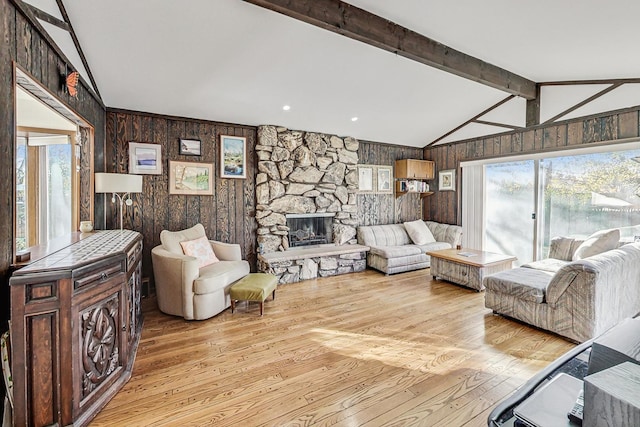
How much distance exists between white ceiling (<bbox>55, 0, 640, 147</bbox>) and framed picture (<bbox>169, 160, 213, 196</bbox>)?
2.35 feet

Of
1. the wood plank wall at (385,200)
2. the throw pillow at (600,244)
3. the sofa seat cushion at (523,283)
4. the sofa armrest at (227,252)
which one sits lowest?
the sofa seat cushion at (523,283)

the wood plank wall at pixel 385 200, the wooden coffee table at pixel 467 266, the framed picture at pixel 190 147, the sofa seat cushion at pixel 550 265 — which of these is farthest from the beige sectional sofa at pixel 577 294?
the framed picture at pixel 190 147

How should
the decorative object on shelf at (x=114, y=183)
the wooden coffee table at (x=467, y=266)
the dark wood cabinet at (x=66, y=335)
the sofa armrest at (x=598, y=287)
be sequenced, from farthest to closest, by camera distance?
the wooden coffee table at (x=467, y=266)
the decorative object on shelf at (x=114, y=183)
the sofa armrest at (x=598, y=287)
the dark wood cabinet at (x=66, y=335)

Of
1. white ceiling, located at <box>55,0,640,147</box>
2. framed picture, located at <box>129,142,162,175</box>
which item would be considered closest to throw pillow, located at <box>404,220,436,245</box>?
white ceiling, located at <box>55,0,640,147</box>

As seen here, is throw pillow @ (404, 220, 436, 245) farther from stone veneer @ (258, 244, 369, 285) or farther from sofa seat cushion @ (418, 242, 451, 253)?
stone veneer @ (258, 244, 369, 285)

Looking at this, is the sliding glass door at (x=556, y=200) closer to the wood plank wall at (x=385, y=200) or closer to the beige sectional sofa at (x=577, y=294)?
the beige sectional sofa at (x=577, y=294)

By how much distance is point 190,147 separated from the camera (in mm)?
4180

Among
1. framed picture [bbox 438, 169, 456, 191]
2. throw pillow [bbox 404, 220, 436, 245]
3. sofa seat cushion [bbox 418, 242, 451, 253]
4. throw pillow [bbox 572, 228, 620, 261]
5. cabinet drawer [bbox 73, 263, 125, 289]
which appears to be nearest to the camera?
cabinet drawer [bbox 73, 263, 125, 289]

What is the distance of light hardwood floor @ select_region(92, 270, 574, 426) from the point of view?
71.5 inches

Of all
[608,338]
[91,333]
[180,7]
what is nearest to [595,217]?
[608,338]

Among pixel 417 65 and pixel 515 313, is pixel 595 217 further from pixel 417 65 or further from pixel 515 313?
pixel 417 65

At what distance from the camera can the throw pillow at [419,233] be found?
5566mm

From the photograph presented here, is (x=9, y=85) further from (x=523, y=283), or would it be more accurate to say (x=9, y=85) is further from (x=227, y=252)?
(x=523, y=283)

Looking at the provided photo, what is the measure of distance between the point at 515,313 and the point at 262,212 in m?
3.43
